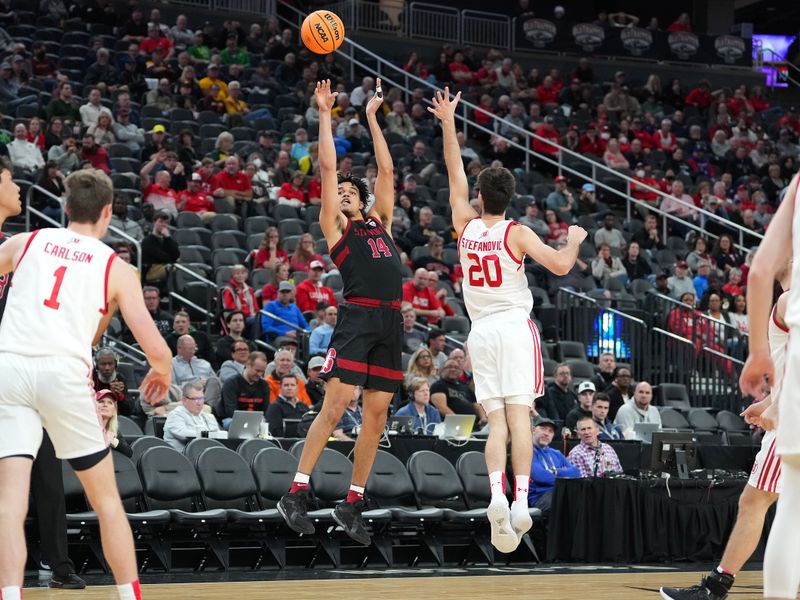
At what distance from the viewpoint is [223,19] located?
24391 mm

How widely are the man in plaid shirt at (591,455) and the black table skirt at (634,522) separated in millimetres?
640

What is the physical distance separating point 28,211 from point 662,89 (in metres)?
16.9

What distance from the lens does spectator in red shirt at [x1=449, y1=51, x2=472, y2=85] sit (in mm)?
24828

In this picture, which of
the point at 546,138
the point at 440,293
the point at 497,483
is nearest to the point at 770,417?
the point at 497,483

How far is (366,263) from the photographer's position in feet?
25.6

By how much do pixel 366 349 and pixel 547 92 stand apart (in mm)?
18622

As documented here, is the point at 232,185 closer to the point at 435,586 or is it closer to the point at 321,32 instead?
the point at 321,32

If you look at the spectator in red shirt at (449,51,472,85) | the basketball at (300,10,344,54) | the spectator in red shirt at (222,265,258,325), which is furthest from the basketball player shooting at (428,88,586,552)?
the spectator in red shirt at (449,51,472,85)

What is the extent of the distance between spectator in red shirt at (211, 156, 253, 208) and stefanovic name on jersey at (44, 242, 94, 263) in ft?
40.2

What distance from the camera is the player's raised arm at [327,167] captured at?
24.7 feet

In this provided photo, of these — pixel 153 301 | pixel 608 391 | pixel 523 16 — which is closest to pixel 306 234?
pixel 153 301

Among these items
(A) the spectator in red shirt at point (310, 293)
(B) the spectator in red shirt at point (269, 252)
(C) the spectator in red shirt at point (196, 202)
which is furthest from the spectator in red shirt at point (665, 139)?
(A) the spectator in red shirt at point (310, 293)

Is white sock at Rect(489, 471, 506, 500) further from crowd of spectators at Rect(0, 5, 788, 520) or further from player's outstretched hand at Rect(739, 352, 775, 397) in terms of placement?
crowd of spectators at Rect(0, 5, 788, 520)

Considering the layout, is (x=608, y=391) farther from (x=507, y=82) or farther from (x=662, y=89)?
(x=662, y=89)
